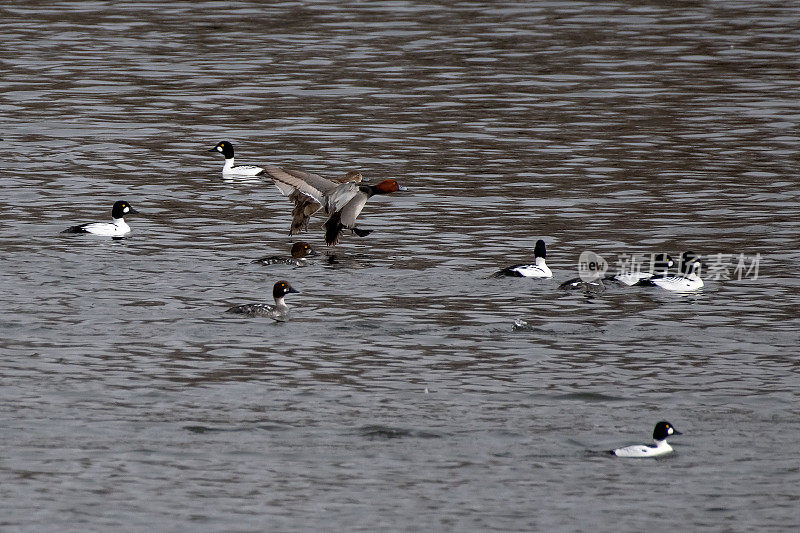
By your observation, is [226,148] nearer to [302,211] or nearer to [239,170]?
[239,170]

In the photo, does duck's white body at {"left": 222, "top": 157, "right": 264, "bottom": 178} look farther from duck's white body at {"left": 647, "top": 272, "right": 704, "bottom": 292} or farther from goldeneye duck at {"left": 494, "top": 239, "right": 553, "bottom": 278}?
duck's white body at {"left": 647, "top": 272, "right": 704, "bottom": 292}

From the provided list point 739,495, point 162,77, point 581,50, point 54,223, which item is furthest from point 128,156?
point 739,495

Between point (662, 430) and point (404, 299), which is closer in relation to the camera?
point (662, 430)

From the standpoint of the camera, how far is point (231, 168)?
2888 centimetres

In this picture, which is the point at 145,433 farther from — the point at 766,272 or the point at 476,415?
the point at 766,272

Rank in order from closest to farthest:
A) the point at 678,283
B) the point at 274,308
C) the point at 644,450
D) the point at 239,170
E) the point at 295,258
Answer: the point at 644,450 → the point at 274,308 → the point at 678,283 → the point at 295,258 → the point at 239,170

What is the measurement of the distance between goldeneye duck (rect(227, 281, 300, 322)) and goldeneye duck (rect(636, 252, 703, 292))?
4772 mm

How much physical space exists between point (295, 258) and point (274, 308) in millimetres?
3065

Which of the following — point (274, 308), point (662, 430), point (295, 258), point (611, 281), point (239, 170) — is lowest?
point (662, 430)

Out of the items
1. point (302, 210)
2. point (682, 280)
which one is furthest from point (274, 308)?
point (682, 280)

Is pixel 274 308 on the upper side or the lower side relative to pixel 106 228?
lower

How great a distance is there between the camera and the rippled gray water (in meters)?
13.4

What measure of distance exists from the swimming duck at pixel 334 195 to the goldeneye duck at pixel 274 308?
4.00 m

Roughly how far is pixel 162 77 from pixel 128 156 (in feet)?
30.4
